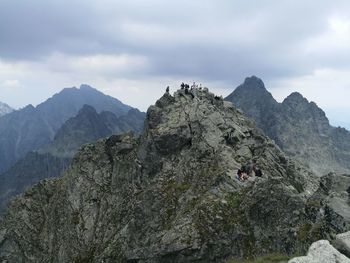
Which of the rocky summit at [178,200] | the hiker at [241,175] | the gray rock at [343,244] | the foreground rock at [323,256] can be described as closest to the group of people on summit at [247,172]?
the hiker at [241,175]

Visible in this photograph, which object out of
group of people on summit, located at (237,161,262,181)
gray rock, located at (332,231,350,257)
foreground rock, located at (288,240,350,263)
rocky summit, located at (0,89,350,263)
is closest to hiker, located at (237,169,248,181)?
group of people on summit, located at (237,161,262,181)

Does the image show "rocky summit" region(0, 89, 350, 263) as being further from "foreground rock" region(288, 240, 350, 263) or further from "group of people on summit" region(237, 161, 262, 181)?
"foreground rock" region(288, 240, 350, 263)

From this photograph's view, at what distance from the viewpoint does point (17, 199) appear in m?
106

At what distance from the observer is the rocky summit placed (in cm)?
5416

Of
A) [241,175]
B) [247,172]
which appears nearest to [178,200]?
[241,175]

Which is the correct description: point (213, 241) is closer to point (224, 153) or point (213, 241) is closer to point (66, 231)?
point (224, 153)

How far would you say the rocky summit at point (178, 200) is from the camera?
178 ft

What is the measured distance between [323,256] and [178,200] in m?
44.3

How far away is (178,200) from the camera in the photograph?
225ft

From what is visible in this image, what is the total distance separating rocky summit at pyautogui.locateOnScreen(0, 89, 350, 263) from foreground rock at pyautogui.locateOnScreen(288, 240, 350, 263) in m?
17.0

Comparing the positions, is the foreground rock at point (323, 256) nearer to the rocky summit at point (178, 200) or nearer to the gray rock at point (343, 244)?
the gray rock at point (343, 244)

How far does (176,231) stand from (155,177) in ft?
71.4

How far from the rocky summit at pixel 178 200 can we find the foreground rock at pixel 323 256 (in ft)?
55.9

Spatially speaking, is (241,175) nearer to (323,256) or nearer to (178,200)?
(178,200)
